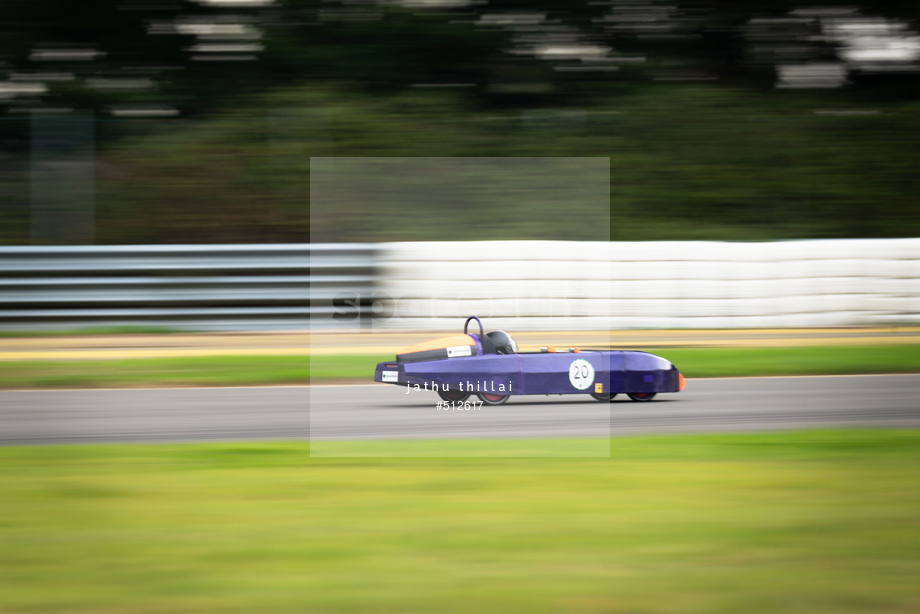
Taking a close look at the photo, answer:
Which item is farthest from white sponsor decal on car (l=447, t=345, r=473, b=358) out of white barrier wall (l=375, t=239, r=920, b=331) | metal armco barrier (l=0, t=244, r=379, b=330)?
metal armco barrier (l=0, t=244, r=379, b=330)

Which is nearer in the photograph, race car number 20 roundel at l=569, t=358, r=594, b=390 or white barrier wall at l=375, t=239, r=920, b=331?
race car number 20 roundel at l=569, t=358, r=594, b=390

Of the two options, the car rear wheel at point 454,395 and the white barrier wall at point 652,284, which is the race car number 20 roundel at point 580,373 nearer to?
the car rear wheel at point 454,395

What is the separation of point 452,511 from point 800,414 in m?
3.29

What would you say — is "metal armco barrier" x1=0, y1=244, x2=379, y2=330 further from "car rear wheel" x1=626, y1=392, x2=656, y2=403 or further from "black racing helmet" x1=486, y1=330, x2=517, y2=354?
"black racing helmet" x1=486, y1=330, x2=517, y2=354

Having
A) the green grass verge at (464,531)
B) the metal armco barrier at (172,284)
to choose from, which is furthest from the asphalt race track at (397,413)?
the metal armco barrier at (172,284)

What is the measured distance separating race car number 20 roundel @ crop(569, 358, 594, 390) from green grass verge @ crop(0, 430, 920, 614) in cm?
80

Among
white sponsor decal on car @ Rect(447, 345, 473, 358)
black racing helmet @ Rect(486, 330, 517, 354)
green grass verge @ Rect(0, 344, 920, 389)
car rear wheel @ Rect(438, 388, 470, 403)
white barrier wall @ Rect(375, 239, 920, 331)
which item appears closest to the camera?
white sponsor decal on car @ Rect(447, 345, 473, 358)

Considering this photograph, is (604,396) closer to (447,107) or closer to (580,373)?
(580,373)

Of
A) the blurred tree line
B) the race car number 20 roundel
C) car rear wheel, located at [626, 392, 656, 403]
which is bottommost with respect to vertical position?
car rear wheel, located at [626, 392, 656, 403]

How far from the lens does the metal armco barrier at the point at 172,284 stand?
10336mm

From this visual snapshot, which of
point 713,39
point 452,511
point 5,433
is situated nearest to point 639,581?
point 452,511

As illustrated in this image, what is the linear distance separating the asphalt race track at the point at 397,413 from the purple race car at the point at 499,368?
20 centimetres

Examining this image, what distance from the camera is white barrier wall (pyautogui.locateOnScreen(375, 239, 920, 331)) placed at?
32.6 ft

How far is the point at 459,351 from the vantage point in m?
5.48
